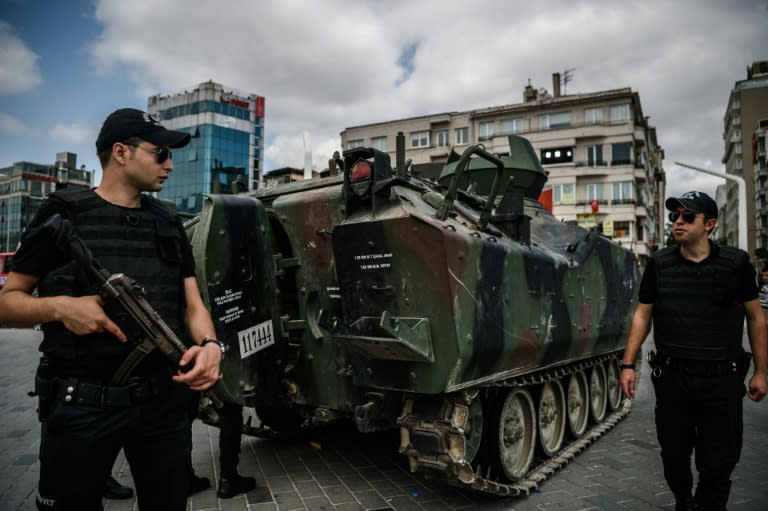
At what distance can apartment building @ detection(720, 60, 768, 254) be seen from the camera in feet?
222

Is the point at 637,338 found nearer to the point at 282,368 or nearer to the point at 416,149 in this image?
the point at 282,368

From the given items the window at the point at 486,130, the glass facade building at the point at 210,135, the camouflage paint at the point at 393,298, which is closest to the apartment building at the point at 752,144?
the window at the point at 486,130

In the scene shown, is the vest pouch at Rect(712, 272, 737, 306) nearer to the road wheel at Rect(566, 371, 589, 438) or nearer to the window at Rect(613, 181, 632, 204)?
the road wheel at Rect(566, 371, 589, 438)

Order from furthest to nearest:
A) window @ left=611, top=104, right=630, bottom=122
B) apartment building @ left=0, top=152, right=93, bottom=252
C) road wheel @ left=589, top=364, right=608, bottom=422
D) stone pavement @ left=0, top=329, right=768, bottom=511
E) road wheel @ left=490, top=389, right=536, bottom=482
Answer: apartment building @ left=0, top=152, right=93, bottom=252 < window @ left=611, top=104, right=630, bottom=122 < road wheel @ left=589, top=364, right=608, bottom=422 < road wheel @ left=490, top=389, right=536, bottom=482 < stone pavement @ left=0, top=329, right=768, bottom=511

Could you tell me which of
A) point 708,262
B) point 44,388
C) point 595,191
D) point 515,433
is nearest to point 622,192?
point 595,191

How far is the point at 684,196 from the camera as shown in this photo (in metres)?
3.83

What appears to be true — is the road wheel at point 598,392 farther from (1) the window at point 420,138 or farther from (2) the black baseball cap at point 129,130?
(1) the window at point 420,138

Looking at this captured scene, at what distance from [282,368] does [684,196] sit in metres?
3.29

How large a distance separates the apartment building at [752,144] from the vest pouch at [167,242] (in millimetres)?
76000

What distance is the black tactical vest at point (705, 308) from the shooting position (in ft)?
12.0

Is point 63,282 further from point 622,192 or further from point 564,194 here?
point 622,192

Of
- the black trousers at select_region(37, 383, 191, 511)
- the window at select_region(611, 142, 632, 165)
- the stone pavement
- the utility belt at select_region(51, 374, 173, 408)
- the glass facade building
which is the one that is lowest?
the stone pavement

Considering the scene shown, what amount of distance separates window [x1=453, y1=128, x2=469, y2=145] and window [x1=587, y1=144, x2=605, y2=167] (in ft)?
30.9

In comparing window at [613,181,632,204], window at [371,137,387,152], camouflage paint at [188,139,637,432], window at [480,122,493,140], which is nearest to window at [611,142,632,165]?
window at [613,181,632,204]
